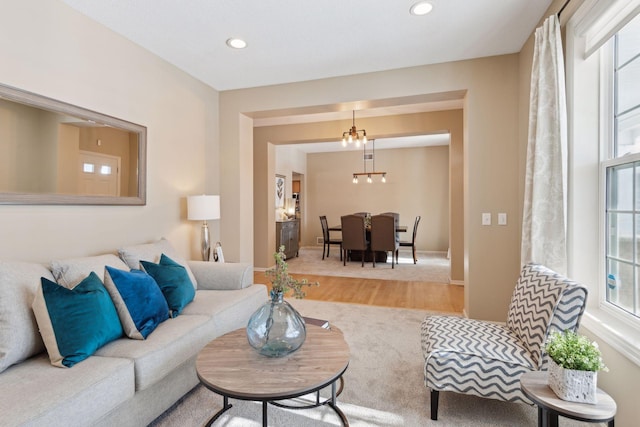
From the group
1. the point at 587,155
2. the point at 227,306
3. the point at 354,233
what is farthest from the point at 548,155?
the point at 354,233

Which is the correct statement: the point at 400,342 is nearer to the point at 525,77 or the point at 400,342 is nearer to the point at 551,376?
the point at 551,376

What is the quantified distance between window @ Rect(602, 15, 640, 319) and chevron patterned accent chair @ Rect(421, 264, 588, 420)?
357 mm

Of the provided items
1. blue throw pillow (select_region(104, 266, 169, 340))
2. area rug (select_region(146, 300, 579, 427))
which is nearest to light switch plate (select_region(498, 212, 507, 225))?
area rug (select_region(146, 300, 579, 427))

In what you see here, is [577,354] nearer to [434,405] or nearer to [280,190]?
[434,405]

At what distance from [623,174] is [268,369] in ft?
7.20

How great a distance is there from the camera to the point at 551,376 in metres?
1.33

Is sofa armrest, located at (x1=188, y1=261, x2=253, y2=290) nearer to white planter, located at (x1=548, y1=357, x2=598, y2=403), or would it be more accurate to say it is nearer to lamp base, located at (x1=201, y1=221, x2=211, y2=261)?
lamp base, located at (x1=201, y1=221, x2=211, y2=261)

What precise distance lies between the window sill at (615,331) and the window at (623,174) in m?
0.08

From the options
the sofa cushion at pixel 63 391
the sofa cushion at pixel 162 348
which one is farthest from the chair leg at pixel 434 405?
the sofa cushion at pixel 63 391

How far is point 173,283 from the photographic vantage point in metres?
2.30

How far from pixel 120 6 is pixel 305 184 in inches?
283

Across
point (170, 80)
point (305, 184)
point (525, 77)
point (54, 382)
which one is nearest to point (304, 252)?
point (305, 184)

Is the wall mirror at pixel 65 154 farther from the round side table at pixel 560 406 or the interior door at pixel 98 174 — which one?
the round side table at pixel 560 406

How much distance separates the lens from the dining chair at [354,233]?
650 centimetres
